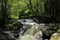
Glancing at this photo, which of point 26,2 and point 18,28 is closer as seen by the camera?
point 18,28

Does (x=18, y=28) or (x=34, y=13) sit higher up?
(x=34, y=13)

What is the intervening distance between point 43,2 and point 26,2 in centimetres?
222

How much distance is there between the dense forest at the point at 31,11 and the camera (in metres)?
14.0

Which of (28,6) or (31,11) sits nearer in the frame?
(28,6)

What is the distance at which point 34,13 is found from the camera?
17078mm

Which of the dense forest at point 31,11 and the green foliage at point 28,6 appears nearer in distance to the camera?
the dense forest at point 31,11

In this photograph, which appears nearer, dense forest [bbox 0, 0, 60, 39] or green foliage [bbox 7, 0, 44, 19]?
dense forest [bbox 0, 0, 60, 39]

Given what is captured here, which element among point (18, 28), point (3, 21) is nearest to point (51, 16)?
point (18, 28)

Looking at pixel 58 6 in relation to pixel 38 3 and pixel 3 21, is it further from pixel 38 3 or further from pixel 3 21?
pixel 3 21

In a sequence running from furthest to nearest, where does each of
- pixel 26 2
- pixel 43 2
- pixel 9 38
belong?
pixel 43 2
pixel 26 2
pixel 9 38

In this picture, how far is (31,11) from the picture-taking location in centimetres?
1678

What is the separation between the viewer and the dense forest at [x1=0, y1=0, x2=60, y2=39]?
45.9 feet

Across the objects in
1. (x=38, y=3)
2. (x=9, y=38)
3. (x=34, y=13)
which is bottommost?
(x=9, y=38)

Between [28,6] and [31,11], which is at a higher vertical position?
[28,6]
